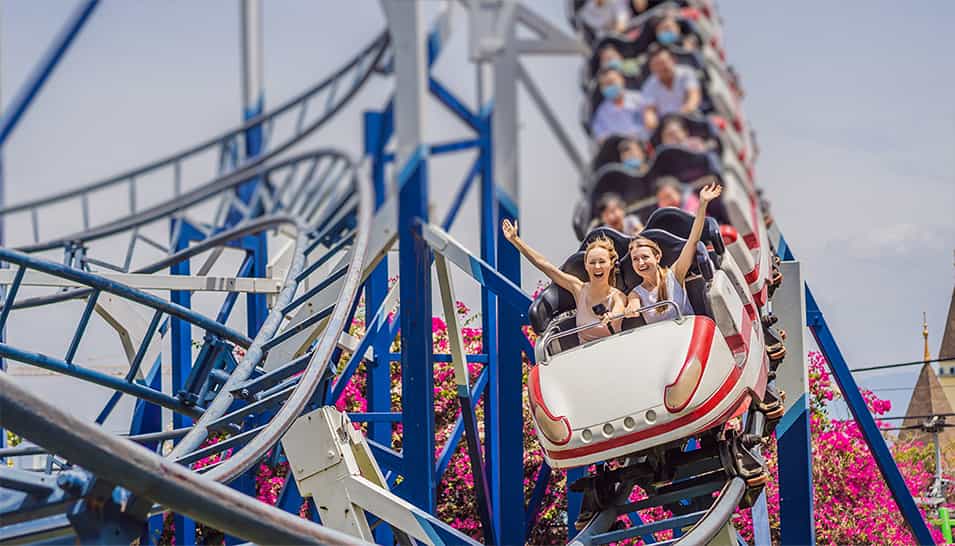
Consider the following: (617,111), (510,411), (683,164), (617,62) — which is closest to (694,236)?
(683,164)

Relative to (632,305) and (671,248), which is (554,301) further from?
(671,248)

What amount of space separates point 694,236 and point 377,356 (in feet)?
6.99

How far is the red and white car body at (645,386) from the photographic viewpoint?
3.27 m

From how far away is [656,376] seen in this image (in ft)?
10.8

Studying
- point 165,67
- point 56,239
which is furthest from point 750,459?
point 56,239

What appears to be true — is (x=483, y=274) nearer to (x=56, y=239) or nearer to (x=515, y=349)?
(x=515, y=349)

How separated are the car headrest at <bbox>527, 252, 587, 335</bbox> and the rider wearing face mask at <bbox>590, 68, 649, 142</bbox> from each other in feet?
1.33

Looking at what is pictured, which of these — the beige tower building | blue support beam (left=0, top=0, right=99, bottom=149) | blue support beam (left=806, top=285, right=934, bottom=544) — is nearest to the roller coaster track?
blue support beam (left=0, top=0, right=99, bottom=149)

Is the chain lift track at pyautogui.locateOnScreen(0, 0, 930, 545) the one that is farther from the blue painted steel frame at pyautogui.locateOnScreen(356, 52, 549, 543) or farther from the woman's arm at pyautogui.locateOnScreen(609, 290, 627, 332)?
the woman's arm at pyautogui.locateOnScreen(609, 290, 627, 332)

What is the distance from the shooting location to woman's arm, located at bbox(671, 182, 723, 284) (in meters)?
3.50

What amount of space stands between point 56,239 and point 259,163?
1.65 m

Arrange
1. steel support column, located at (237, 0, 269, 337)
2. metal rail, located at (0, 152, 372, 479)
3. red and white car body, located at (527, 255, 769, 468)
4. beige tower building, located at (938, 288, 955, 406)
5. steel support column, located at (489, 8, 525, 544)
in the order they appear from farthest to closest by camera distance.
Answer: beige tower building, located at (938, 288, 955, 406), steel support column, located at (237, 0, 269, 337), steel support column, located at (489, 8, 525, 544), metal rail, located at (0, 152, 372, 479), red and white car body, located at (527, 255, 769, 468)

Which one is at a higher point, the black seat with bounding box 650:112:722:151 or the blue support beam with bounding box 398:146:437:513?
the black seat with bounding box 650:112:722:151

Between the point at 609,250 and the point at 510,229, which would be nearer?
the point at 609,250
